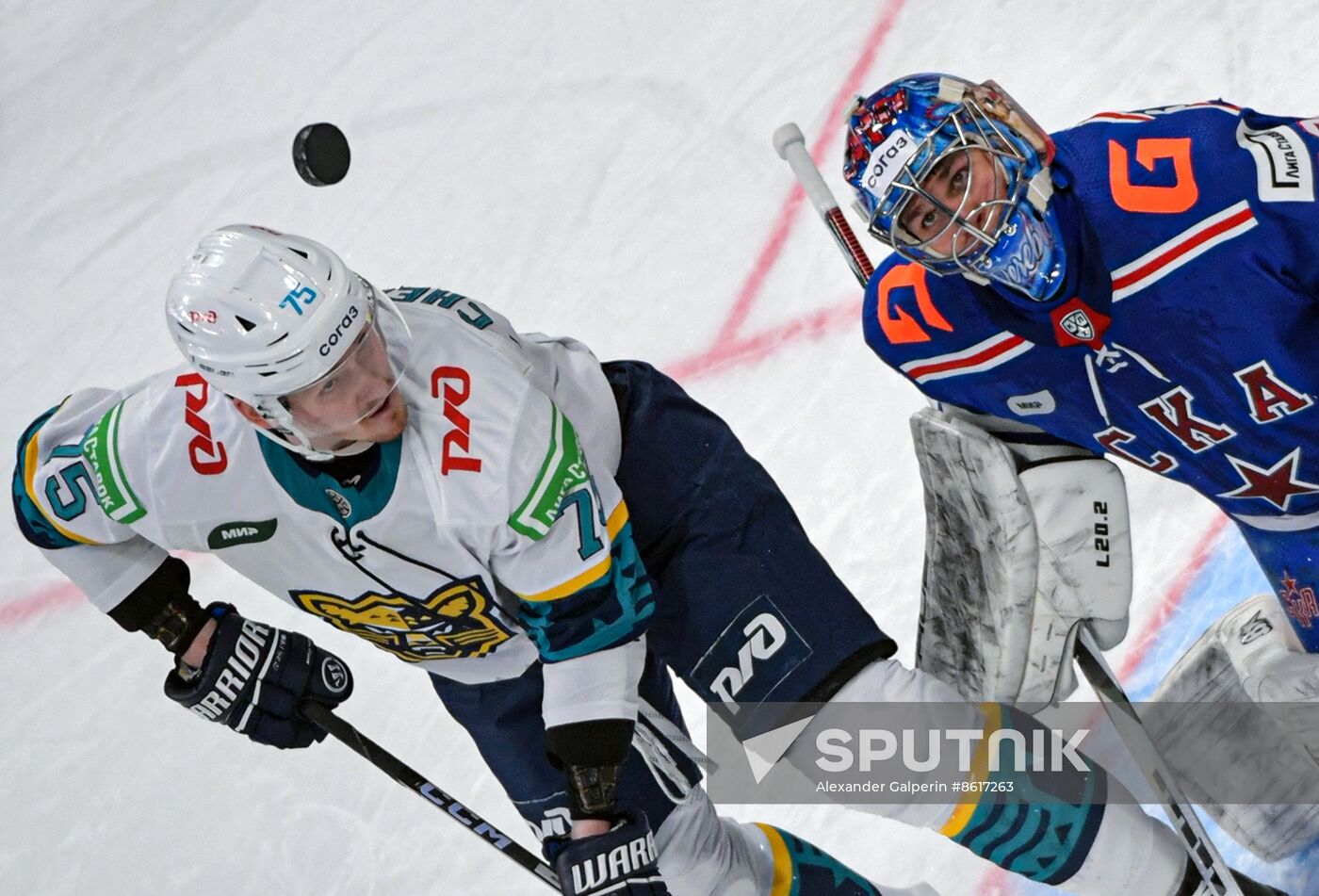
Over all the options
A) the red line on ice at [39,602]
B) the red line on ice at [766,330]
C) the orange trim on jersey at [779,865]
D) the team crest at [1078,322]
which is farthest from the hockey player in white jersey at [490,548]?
the red line on ice at [39,602]

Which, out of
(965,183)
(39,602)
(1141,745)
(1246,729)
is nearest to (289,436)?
(965,183)

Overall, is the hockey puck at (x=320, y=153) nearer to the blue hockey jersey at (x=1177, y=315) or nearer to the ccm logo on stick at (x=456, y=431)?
the ccm logo on stick at (x=456, y=431)

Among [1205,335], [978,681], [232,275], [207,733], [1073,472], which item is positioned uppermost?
[1205,335]

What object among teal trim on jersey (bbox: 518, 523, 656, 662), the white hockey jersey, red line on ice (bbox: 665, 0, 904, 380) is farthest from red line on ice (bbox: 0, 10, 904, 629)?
teal trim on jersey (bbox: 518, 523, 656, 662)

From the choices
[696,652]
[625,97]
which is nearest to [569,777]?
[696,652]

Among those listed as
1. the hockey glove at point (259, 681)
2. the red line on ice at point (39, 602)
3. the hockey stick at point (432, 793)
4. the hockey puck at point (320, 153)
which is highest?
the hockey puck at point (320, 153)

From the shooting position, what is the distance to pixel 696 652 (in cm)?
235

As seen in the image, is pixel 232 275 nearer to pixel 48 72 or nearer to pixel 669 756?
pixel 669 756

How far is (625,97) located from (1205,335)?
250cm

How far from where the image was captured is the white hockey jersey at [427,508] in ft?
6.67

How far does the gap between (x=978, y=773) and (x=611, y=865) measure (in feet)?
1.81

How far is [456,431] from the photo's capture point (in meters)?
2.03

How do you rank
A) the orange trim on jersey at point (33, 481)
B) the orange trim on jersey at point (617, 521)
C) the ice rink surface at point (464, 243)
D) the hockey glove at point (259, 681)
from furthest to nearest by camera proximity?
the ice rink surface at point (464, 243) → the hockey glove at point (259, 681) → the orange trim on jersey at point (33, 481) → the orange trim on jersey at point (617, 521)

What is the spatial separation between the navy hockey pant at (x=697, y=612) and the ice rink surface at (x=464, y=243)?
56 cm
